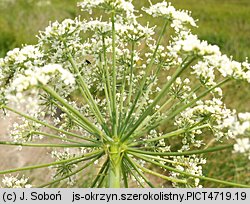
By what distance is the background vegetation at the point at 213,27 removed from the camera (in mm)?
7481

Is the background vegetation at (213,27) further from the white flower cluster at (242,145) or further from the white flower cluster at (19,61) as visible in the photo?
the white flower cluster at (19,61)

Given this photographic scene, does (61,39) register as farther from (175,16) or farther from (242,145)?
(242,145)

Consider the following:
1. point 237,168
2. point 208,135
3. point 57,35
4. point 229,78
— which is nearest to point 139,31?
point 57,35

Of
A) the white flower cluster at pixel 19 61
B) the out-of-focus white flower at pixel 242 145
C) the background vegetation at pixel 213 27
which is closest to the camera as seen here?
the out-of-focus white flower at pixel 242 145

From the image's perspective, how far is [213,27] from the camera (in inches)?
1009

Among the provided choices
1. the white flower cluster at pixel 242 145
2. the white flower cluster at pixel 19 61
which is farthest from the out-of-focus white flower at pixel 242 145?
the white flower cluster at pixel 19 61

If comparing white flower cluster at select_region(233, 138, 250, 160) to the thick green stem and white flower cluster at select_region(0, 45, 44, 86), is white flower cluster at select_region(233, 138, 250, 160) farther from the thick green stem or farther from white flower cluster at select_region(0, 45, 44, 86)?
white flower cluster at select_region(0, 45, 44, 86)

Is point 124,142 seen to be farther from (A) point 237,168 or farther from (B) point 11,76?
(A) point 237,168

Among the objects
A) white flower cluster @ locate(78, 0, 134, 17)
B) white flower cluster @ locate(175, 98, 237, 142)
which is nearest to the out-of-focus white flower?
white flower cluster @ locate(175, 98, 237, 142)

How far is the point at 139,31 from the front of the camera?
12.2 ft

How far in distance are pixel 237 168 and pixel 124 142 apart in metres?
4.39

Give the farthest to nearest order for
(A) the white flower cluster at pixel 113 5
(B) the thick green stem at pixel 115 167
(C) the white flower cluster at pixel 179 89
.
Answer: (C) the white flower cluster at pixel 179 89 < (A) the white flower cluster at pixel 113 5 < (B) the thick green stem at pixel 115 167

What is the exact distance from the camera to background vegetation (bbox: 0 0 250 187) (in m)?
7.48

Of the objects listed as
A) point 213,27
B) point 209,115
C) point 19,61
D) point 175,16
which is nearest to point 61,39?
point 19,61
